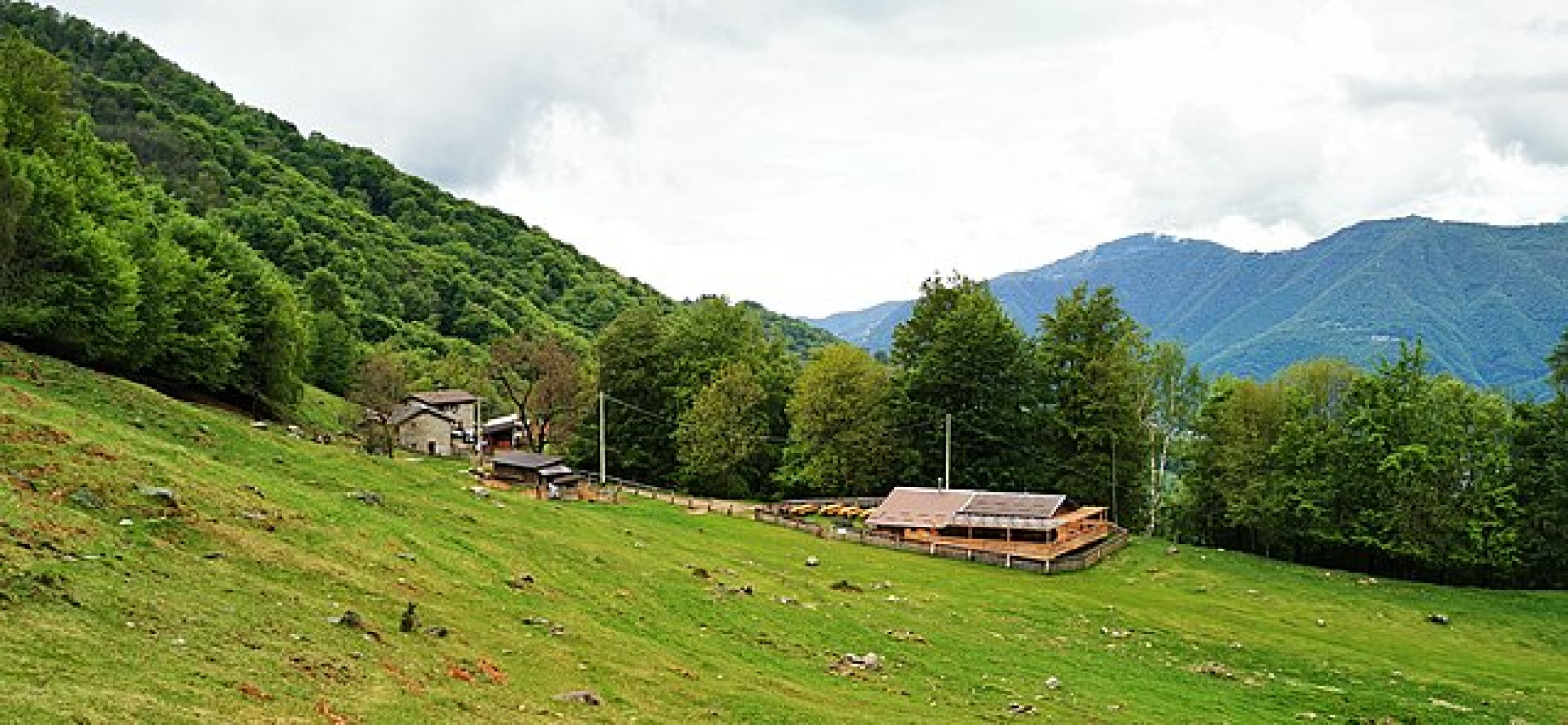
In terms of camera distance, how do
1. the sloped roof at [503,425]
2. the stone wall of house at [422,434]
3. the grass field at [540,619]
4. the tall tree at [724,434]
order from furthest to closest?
1. the sloped roof at [503,425]
2. the stone wall of house at [422,434]
3. the tall tree at [724,434]
4. the grass field at [540,619]

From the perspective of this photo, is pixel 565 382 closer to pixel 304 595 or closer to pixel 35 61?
pixel 35 61

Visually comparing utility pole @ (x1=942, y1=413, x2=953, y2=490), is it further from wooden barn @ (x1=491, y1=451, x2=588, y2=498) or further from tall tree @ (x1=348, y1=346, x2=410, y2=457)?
tall tree @ (x1=348, y1=346, x2=410, y2=457)

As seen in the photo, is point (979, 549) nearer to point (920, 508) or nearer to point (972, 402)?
point (920, 508)

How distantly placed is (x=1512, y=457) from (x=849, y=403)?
48003mm

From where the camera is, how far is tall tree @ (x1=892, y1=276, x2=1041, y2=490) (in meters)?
83.9

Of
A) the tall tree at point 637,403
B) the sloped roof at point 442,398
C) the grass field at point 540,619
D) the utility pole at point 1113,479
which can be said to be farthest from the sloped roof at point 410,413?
the utility pole at point 1113,479

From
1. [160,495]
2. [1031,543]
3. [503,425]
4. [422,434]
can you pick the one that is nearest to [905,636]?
[160,495]

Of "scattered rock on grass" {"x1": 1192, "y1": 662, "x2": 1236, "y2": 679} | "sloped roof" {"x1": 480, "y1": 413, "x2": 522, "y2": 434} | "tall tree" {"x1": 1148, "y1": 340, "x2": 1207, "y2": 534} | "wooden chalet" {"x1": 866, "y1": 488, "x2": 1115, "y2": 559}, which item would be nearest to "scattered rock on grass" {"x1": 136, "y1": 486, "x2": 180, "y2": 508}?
"scattered rock on grass" {"x1": 1192, "y1": 662, "x2": 1236, "y2": 679}

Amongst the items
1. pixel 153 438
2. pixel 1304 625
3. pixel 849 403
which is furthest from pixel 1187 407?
pixel 153 438

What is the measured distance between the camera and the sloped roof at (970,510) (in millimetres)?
66312

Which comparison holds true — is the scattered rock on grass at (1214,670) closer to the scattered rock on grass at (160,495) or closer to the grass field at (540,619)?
the grass field at (540,619)

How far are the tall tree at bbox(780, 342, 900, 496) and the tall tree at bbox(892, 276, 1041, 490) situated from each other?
7.15 feet

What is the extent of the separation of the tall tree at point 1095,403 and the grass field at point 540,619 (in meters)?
21.7

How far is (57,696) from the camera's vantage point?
12953 mm
